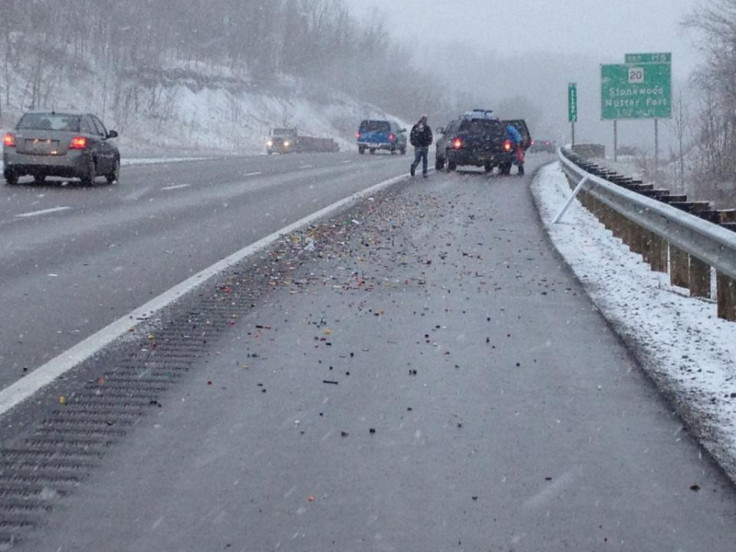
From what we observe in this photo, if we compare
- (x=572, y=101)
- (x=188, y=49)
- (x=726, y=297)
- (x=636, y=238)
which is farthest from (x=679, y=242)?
(x=188, y=49)

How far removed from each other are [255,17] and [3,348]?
134851 millimetres

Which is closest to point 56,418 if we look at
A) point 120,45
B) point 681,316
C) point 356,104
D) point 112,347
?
point 112,347

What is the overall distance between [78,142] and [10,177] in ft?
5.29

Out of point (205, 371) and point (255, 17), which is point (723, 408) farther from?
point (255, 17)

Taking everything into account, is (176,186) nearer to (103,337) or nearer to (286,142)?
(103,337)

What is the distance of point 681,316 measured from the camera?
8.66 metres

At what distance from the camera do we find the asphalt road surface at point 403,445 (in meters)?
4.03

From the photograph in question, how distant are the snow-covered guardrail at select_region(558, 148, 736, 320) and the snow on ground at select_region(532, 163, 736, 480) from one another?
0.48 feet

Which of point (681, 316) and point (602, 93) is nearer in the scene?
point (681, 316)

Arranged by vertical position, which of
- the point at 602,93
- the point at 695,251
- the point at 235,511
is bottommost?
the point at 235,511

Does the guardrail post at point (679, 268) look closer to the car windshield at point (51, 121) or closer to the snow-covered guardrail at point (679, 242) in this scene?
the snow-covered guardrail at point (679, 242)

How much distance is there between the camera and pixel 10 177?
23.3m

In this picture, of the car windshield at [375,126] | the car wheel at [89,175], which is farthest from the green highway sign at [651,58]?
the car windshield at [375,126]

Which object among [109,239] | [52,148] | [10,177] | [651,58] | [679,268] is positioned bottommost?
[679,268]
